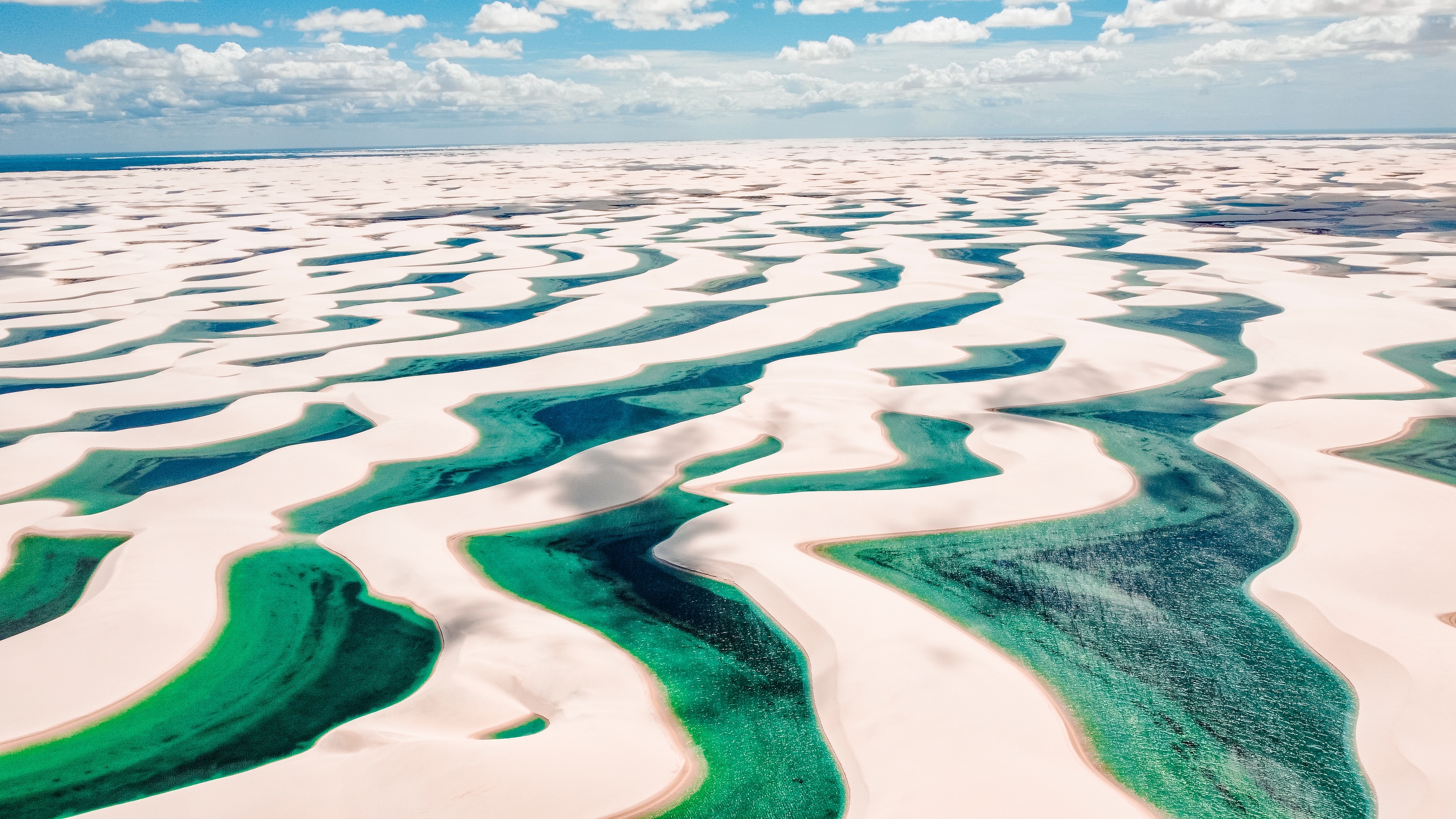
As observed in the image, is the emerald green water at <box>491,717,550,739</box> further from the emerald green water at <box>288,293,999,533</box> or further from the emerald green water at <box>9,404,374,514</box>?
the emerald green water at <box>9,404,374,514</box>

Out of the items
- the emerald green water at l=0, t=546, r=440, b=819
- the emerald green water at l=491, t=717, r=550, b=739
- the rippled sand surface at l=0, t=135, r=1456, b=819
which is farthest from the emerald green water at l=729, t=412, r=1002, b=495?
the emerald green water at l=491, t=717, r=550, b=739

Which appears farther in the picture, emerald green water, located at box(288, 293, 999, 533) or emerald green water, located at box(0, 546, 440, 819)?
emerald green water, located at box(288, 293, 999, 533)

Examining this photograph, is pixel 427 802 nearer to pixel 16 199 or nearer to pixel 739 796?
pixel 739 796

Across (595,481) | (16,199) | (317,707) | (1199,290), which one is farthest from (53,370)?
(16,199)

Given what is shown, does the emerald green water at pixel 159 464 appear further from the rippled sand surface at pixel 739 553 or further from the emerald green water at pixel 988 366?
the emerald green water at pixel 988 366

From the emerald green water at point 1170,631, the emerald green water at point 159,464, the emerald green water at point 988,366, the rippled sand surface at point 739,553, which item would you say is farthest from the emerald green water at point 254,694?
the emerald green water at point 988,366

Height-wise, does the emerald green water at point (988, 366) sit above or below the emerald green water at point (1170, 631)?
below
